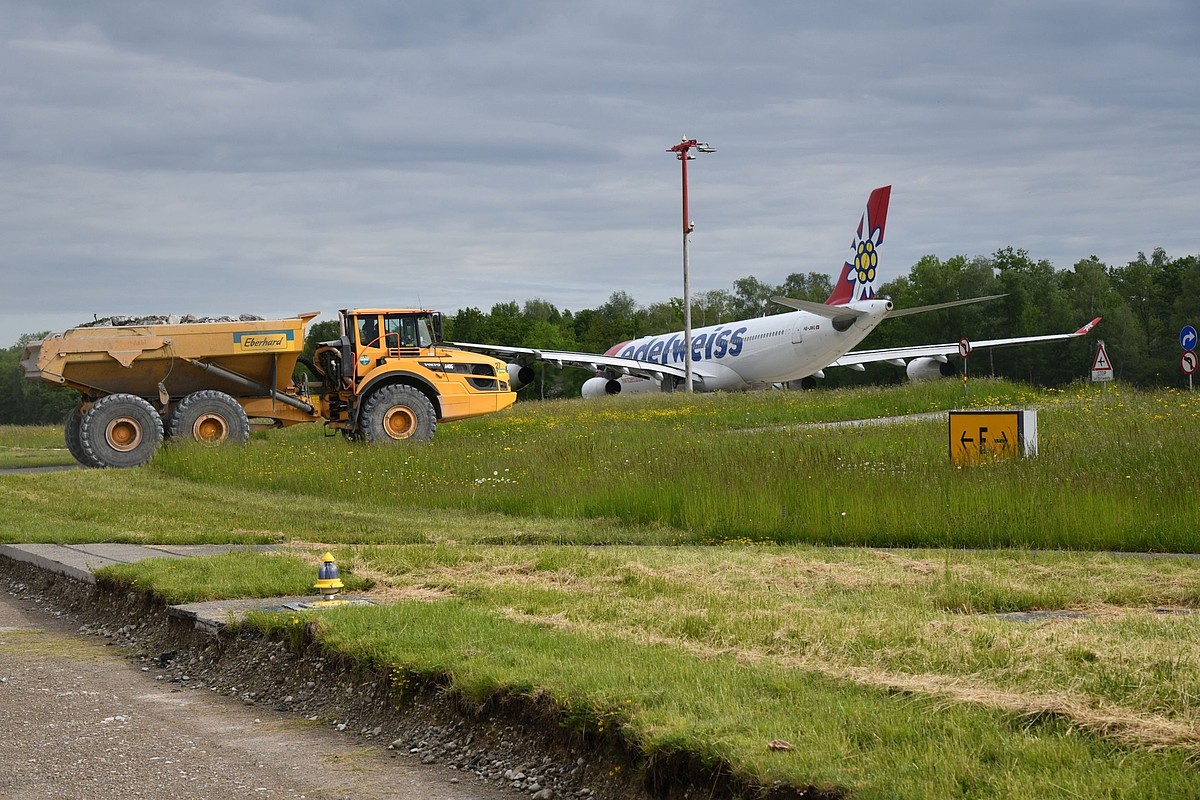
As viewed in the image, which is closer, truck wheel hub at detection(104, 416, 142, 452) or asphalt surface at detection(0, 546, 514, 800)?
asphalt surface at detection(0, 546, 514, 800)

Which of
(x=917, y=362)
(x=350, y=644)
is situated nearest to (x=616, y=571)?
(x=350, y=644)

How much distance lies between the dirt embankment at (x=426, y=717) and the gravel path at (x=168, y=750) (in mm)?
139

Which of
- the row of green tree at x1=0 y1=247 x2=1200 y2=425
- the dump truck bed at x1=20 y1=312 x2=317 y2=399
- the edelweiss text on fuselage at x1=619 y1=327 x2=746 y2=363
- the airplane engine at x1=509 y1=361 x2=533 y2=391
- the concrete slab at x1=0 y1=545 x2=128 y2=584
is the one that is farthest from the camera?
the row of green tree at x1=0 y1=247 x2=1200 y2=425

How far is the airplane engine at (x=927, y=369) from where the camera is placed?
171 ft

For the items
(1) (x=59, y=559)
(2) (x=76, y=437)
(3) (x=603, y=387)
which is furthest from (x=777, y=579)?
(3) (x=603, y=387)

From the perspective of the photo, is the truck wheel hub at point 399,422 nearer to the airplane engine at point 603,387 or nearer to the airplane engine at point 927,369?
the airplane engine at point 603,387

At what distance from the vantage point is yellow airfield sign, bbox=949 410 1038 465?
15.9 meters

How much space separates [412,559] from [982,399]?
26.0 metres

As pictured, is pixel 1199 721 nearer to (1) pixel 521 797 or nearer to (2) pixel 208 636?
(1) pixel 521 797

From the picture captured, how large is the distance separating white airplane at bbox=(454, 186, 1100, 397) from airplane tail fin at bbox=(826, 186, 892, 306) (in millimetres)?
36

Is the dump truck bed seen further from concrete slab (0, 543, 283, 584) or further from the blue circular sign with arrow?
the blue circular sign with arrow

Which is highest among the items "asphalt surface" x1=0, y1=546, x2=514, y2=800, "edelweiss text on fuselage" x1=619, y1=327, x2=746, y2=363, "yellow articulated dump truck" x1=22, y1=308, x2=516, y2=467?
"edelweiss text on fuselage" x1=619, y1=327, x2=746, y2=363

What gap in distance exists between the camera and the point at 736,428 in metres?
29.9

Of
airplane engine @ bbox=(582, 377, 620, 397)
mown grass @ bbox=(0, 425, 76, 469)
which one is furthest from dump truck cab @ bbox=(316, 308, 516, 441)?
airplane engine @ bbox=(582, 377, 620, 397)
